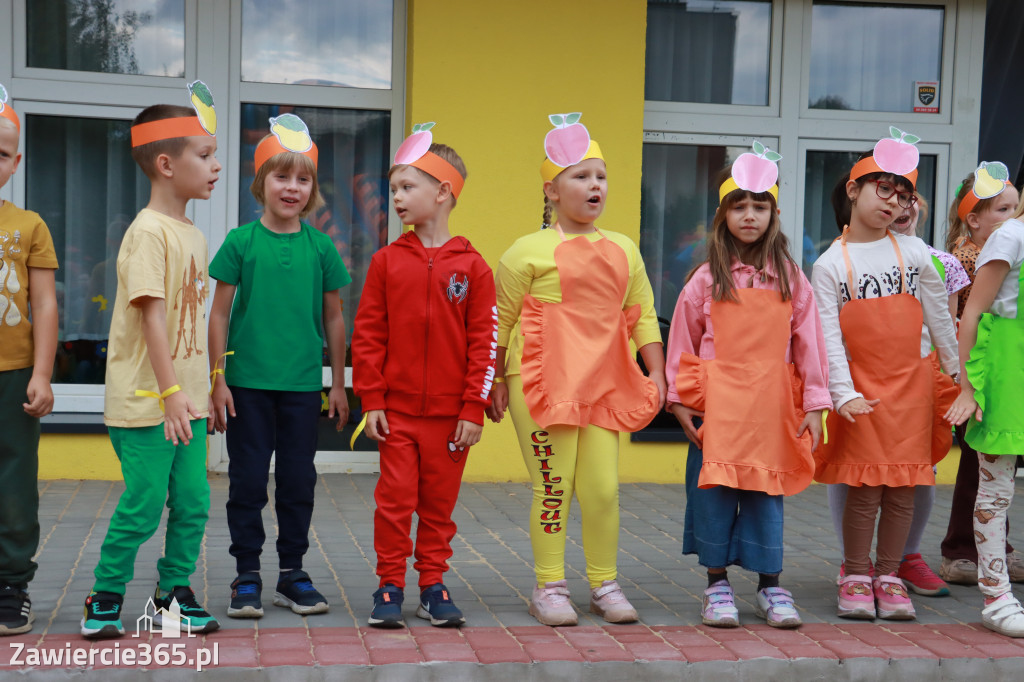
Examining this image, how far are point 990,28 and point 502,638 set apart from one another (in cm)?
672

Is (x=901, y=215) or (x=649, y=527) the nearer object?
(x=901, y=215)

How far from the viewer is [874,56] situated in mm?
8219

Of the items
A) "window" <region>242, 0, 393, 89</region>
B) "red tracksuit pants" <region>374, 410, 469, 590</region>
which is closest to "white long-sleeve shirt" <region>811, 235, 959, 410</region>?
"red tracksuit pants" <region>374, 410, 469, 590</region>

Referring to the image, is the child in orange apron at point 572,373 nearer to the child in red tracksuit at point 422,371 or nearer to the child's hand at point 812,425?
the child in red tracksuit at point 422,371

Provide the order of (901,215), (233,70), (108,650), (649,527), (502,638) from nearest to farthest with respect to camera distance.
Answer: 1. (108,650)
2. (502,638)
3. (901,215)
4. (649,527)
5. (233,70)

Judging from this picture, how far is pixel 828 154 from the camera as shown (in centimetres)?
817

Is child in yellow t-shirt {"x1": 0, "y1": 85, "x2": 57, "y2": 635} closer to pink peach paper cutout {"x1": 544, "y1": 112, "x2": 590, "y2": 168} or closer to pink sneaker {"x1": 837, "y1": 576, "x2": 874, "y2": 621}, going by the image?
pink peach paper cutout {"x1": 544, "y1": 112, "x2": 590, "y2": 168}

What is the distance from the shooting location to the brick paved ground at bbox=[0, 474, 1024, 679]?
147 inches

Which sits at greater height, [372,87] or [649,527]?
[372,87]

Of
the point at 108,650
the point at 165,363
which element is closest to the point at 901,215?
the point at 165,363

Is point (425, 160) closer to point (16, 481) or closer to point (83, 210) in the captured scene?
point (16, 481)

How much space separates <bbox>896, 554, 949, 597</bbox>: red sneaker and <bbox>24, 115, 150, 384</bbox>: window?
5331mm

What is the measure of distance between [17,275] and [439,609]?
1988mm

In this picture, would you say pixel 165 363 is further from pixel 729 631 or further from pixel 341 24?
pixel 341 24
